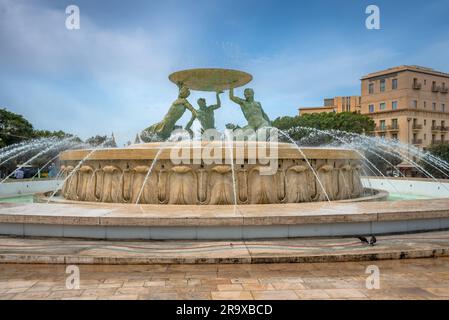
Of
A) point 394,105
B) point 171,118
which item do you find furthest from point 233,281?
point 394,105

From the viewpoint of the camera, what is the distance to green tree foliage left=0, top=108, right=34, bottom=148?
38375 mm

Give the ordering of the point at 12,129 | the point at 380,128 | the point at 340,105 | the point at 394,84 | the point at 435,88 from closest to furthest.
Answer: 1. the point at 12,129
2. the point at 394,84
3. the point at 435,88
4. the point at 380,128
5. the point at 340,105

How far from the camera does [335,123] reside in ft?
158

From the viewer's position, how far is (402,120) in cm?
5256

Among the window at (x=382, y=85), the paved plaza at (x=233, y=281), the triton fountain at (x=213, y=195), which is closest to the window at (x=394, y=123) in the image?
the window at (x=382, y=85)

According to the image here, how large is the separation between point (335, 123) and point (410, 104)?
11872 millimetres

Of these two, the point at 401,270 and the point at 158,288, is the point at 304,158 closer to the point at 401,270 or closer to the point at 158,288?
the point at 401,270

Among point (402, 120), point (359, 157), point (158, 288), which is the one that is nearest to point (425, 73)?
point (402, 120)

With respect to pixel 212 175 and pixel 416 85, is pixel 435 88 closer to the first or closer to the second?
pixel 416 85

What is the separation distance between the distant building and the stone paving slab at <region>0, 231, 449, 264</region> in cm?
6665

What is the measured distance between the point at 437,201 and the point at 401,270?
13.0 feet

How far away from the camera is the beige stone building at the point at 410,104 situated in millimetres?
52031

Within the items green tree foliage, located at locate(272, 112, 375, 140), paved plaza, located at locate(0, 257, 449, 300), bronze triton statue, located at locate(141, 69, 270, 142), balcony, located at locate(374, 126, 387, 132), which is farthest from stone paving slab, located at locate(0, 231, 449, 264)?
balcony, located at locate(374, 126, 387, 132)

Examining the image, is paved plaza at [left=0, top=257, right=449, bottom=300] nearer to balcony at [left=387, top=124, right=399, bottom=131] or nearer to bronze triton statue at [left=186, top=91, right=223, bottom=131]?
bronze triton statue at [left=186, top=91, right=223, bottom=131]
